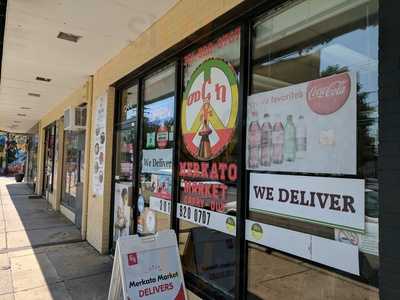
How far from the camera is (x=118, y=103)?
6008 mm

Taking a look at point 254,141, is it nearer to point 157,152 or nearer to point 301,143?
point 301,143

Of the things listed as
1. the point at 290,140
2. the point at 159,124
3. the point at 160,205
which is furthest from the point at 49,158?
the point at 290,140

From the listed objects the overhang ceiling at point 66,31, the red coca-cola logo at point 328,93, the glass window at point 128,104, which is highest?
the overhang ceiling at point 66,31

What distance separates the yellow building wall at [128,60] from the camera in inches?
135

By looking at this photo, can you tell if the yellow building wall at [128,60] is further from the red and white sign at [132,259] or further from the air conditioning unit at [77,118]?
the red and white sign at [132,259]

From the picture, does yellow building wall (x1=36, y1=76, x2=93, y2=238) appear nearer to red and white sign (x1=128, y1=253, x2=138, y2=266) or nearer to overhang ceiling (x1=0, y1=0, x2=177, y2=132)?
overhang ceiling (x1=0, y1=0, x2=177, y2=132)

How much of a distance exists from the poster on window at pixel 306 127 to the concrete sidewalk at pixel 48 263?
2796mm

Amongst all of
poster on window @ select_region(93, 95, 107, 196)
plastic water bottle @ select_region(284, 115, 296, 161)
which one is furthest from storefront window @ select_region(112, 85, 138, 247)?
plastic water bottle @ select_region(284, 115, 296, 161)

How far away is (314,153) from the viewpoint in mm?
2326

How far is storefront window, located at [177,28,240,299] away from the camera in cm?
312

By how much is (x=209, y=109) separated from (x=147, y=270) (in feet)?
5.37

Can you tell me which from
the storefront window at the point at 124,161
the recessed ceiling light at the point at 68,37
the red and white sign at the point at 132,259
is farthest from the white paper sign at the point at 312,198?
the recessed ceiling light at the point at 68,37

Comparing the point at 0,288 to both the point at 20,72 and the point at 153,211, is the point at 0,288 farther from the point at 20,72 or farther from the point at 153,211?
the point at 20,72

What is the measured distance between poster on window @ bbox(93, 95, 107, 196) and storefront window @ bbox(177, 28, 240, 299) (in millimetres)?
2621
